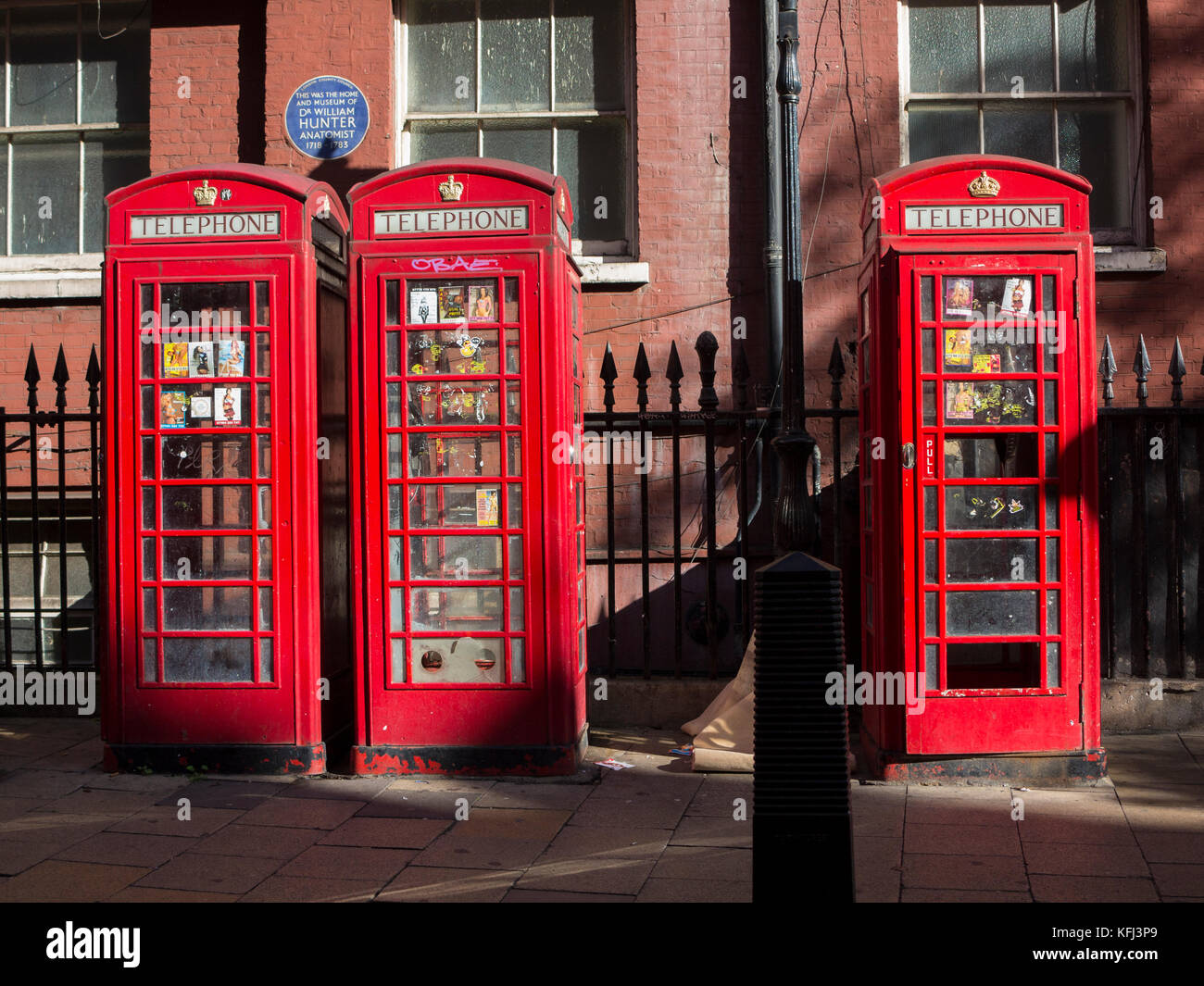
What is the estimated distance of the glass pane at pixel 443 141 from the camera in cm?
830

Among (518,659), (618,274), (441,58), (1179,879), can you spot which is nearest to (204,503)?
(518,659)

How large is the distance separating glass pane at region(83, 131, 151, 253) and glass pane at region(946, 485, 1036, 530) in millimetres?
6454

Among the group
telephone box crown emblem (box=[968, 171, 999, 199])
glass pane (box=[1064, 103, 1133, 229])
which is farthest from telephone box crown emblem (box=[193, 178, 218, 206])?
glass pane (box=[1064, 103, 1133, 229])

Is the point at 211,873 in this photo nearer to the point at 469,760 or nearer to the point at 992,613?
the point at 469,760

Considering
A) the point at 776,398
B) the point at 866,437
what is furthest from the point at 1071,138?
the point at 866,437

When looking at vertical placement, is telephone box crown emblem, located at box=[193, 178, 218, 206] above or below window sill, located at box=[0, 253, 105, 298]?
below

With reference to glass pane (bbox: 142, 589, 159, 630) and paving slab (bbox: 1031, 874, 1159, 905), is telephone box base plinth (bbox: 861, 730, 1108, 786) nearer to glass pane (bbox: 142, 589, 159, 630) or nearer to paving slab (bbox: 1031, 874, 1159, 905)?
paving slab (bbox: 1031, 874, 1159, 905)

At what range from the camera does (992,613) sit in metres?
5.62

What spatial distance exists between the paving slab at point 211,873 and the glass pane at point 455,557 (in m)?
1.72

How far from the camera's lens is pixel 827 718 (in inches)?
135

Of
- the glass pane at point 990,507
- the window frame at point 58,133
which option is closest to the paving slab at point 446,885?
the glass pane at point 990,507

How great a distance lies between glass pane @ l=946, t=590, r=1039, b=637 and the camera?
5613 mm

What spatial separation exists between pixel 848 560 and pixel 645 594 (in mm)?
1462

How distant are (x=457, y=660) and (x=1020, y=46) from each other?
588 centimetres
